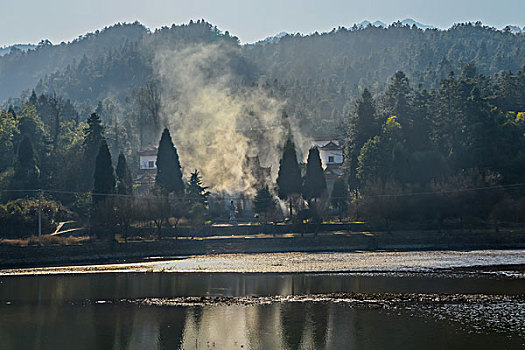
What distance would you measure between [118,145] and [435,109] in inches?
2566

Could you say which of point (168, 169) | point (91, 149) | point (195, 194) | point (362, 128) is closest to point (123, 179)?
Answer: point (168, 169)

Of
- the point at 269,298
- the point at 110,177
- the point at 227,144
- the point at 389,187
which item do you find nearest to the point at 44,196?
the point at 110,177

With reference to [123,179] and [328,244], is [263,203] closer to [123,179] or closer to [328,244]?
[328,244]

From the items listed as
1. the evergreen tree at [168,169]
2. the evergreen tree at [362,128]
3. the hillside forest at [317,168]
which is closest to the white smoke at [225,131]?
the hillside forest at [317,168]

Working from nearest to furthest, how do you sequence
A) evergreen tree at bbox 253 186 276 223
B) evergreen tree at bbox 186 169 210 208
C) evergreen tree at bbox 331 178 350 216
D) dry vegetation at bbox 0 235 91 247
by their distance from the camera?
dry vegetation at bbox 0 235 91 247 → evergreen tree at bbox 253 186 276 223 → evergreen tree at bbox 186 169 210 208 → evergreen tree at bbox 331 178 350 216

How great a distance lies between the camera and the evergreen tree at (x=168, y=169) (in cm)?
8406

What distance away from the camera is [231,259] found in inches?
2621

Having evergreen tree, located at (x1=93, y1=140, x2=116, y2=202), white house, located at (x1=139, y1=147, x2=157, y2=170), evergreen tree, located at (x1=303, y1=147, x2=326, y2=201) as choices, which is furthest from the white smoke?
evergreen tree, located at (x1=93, y1=140, x2=116, y2=202)

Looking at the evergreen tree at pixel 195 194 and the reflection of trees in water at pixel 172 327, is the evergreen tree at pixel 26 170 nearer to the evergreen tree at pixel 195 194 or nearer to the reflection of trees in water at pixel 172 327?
the evergreen tree at pixel 195 194

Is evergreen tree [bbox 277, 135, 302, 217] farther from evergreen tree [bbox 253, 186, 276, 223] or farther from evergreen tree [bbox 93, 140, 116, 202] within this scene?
evergreen tree [bbox 93, 140, 116, 202]

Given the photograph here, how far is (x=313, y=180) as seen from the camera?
86.7 m

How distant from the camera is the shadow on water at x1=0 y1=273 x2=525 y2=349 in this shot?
3061cm

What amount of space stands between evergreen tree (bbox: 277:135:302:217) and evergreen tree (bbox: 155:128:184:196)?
12279 millimetres

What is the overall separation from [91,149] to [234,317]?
6282 cm
